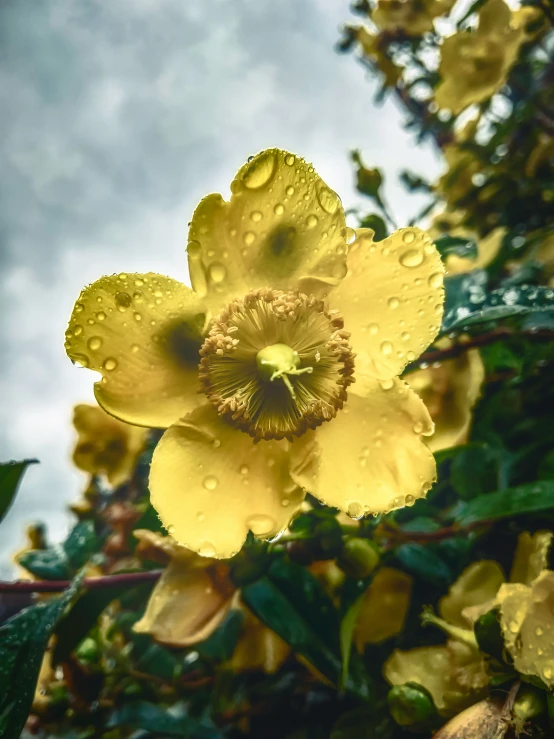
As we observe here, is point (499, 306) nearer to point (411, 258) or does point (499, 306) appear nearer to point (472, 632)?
point (411, 258)

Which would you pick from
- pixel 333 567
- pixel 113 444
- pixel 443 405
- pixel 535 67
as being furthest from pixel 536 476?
pixel 535 67

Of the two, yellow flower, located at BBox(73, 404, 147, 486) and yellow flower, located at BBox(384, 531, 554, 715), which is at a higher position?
yellow flower, located at BBox(73, 404, 147, 486)

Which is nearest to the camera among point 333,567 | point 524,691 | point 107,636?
point 524,691

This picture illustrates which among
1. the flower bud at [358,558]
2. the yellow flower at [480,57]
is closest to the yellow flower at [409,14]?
the yellow flower at [480,57]

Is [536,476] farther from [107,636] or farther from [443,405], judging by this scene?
[107,636]

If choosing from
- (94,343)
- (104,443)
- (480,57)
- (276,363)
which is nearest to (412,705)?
(276,363)

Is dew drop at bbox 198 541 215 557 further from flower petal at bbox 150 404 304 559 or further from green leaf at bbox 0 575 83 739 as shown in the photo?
green leaf at bbox 0 575 83 739

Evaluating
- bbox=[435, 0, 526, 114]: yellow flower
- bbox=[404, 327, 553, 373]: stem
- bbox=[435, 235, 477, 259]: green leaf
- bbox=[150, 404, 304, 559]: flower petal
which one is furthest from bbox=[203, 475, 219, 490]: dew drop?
bbox=[435, 0, 526, 114]: yellow flower
